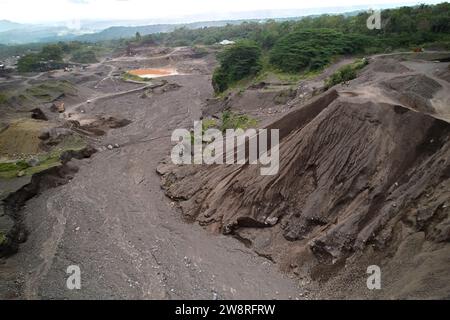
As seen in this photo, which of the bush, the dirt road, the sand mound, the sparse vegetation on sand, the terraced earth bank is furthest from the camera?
the bush

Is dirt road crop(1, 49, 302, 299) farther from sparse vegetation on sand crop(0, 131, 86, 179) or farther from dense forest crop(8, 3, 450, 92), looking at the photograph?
dense forest crop(8, 3, 450, 92)

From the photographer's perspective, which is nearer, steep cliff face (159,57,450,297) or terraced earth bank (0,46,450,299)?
steep cliff face (159,57,450,297)

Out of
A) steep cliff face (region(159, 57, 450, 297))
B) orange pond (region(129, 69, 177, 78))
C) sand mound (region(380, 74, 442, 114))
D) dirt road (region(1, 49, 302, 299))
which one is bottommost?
orange pond (region(129, 69, 177, 78))

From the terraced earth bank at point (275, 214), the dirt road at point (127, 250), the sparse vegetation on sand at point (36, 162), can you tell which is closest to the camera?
the terraced earth bank at point (275, 214)

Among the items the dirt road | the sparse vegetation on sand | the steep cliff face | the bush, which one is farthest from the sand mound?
the bush

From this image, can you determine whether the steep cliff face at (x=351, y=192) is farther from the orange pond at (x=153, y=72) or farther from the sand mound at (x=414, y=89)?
the orange pond at (x=153, y=72)

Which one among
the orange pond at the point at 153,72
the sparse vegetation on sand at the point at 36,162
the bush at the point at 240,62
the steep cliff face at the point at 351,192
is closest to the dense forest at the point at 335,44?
the bush at the point at 240,62

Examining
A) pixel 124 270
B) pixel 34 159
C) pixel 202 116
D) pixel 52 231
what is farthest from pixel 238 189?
pixel 202 116
